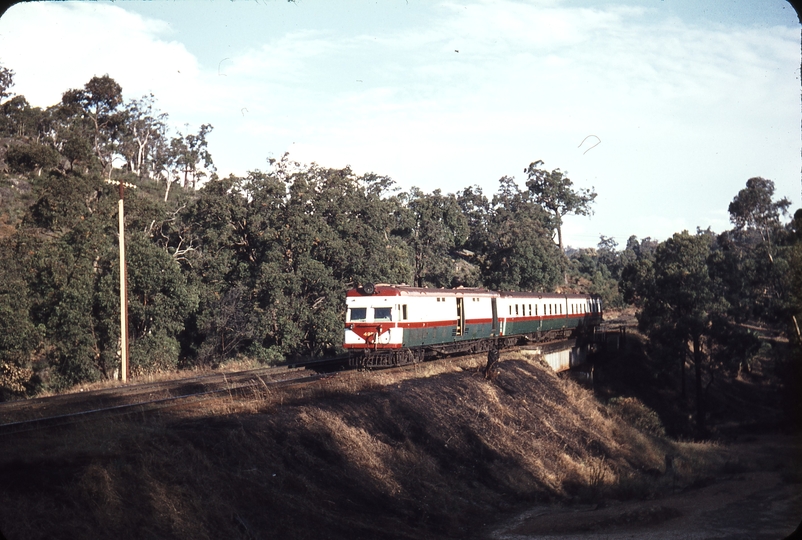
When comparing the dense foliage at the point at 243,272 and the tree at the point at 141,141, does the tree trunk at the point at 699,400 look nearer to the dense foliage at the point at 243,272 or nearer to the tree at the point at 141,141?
the dense foliage at the point at 243,272

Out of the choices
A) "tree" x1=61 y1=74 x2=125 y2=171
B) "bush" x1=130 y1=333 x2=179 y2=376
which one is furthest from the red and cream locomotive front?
"tree" x1=61 y1=74 x2=125 y2=171

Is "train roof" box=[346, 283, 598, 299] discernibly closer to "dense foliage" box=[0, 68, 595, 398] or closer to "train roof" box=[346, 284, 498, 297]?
"train roof" box=[346, 284, 498, 297]

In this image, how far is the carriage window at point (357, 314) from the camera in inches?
998

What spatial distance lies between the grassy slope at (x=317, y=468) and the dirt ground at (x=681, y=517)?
0.95m

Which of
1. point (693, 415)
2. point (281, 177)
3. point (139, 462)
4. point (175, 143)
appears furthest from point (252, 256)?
point (175, 143)

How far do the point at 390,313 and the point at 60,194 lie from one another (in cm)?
1856

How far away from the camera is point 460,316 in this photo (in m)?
30.0

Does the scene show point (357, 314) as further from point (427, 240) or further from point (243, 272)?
point (427, 240)

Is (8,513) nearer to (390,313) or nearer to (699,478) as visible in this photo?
(390,313)

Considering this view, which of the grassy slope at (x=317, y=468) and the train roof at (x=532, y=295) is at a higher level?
the train roof at (x=532, y=295)

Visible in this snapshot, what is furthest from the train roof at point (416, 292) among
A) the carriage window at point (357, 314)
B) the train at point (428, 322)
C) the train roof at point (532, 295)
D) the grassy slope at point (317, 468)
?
the grassy slope at point (317, 468)

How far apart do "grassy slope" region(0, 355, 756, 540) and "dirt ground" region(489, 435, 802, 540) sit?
953 millimetres

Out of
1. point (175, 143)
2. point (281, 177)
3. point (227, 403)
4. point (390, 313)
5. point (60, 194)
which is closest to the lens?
point (227, 403)

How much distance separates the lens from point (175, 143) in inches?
3236
